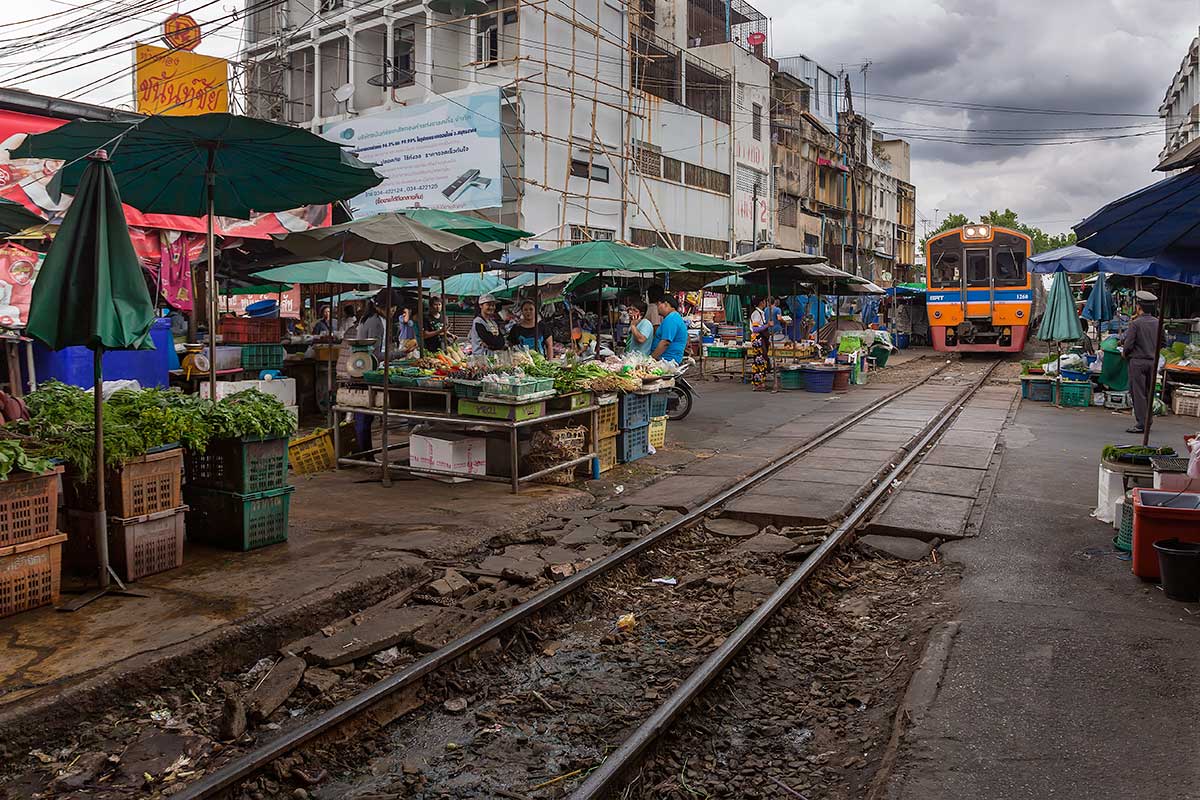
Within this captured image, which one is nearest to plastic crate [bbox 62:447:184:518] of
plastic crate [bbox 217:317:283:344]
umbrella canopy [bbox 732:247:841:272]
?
plastic crate [bbox 217:317:283:344]

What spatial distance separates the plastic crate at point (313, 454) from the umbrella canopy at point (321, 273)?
3.75m

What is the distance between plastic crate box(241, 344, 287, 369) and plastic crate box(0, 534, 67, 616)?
338 inches

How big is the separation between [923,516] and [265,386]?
9283 millimetres

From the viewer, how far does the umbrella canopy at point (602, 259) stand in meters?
11.7

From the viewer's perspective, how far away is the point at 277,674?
14.9 ft

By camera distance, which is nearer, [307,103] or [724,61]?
[307,103]

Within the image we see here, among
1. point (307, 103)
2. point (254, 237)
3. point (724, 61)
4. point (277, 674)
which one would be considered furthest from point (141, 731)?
point (724, 61)

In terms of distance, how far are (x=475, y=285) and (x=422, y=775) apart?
15.9 metres

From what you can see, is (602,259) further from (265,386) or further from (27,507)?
(27,507)

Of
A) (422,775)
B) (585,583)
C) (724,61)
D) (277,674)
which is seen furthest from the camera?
(724,61)

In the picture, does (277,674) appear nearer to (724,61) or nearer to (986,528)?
(986,528)

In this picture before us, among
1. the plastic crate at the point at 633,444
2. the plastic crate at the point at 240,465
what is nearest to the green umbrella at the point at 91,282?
the plastic crate at the point at 240,465

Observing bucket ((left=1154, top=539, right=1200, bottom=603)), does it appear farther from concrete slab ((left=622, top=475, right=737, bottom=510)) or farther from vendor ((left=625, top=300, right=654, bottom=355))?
vendor ((left=625, top=300, right=654, bottom=355))

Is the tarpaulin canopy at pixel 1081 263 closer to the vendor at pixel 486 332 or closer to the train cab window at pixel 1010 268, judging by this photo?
the vendor at pixel 486 332
